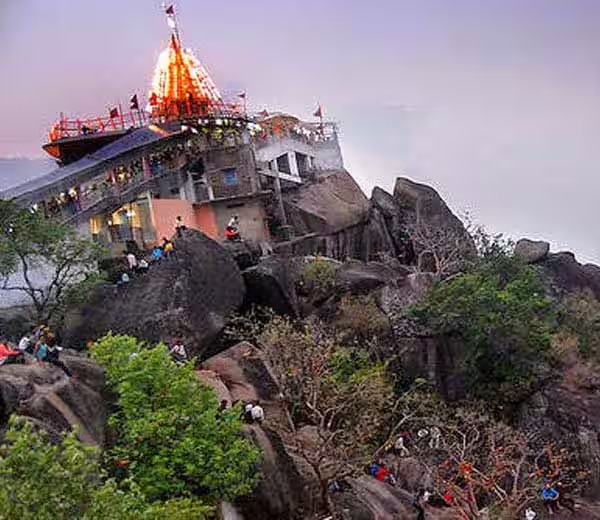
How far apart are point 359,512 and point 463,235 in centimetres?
2573

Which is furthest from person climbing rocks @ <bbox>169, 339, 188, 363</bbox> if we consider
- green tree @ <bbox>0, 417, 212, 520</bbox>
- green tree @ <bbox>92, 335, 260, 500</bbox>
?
green tree @ <bbox>0, 417, 212, 520</bbox>

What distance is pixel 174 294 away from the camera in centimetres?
2909

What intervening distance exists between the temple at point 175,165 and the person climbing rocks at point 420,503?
1669cm

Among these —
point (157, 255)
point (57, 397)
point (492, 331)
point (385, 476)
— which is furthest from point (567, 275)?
point (57, 397)

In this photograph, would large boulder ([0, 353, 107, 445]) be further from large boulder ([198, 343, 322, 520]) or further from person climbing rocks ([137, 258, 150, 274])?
person climbing rocks ([137, 258, 150, 274])

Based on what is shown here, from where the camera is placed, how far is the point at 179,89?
5156cm

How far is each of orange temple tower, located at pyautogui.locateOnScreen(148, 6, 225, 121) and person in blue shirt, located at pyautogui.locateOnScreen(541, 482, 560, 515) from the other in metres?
30.2

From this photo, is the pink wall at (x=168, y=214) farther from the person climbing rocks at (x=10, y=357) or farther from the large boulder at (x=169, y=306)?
the person climbing rocks at (x=10, y=357)

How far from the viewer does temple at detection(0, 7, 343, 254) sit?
121 feet

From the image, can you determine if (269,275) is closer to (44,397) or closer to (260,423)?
(260,423)

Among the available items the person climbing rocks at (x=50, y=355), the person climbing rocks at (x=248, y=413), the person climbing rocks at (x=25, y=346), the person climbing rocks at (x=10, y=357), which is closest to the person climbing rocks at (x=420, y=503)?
the person climbing rocks at (x=248, y=413)

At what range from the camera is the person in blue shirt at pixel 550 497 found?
26.5 meters

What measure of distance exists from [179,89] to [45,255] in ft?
87.4

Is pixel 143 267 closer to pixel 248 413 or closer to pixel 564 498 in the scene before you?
pixel 248 413
